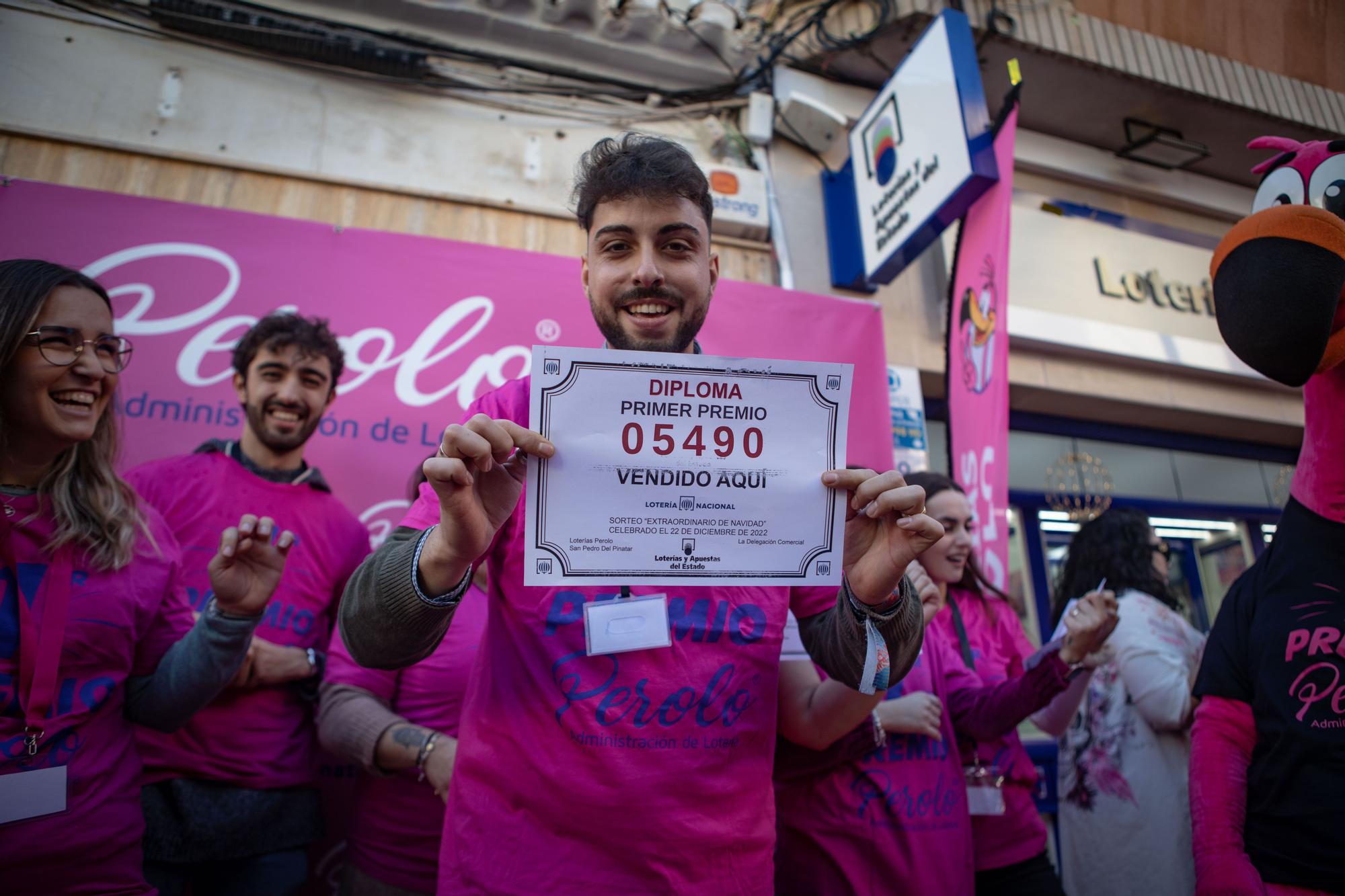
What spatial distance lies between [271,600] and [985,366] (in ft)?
9.11

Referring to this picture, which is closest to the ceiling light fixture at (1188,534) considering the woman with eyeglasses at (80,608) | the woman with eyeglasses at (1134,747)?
the woman with eyeglasses at (1134,747)

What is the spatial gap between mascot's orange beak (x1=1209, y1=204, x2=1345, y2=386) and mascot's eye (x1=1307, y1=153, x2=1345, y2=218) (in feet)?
0.31

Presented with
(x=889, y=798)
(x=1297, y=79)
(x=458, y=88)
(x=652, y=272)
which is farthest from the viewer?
(x=1297, y=79)

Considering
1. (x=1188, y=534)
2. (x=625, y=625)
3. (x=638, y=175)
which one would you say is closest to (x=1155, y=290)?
(x=1188, y=534)

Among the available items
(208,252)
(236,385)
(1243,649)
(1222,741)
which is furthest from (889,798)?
(208,252)

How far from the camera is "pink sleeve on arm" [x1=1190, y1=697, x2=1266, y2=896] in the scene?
1.45 m

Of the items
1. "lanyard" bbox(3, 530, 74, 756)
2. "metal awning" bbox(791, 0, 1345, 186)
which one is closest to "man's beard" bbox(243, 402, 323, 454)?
"lanyard" bbox(3, 530, 74, 756)

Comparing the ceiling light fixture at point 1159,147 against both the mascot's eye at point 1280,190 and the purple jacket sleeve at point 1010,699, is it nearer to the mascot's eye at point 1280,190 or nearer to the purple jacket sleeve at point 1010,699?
the mascot's eye at point 1280,190

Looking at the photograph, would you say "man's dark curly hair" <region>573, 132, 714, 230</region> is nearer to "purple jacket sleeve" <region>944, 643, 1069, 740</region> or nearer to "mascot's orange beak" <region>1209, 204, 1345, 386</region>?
"mascot's orange beak" <region>1209, 204, 1345, 386</region>

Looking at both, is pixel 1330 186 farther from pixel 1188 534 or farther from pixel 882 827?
pixel 1188 534

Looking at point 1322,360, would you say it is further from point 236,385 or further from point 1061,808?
point 236,385

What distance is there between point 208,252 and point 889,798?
3.12 metres

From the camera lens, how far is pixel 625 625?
4.05 feet

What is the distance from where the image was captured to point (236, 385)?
7.80 ft
